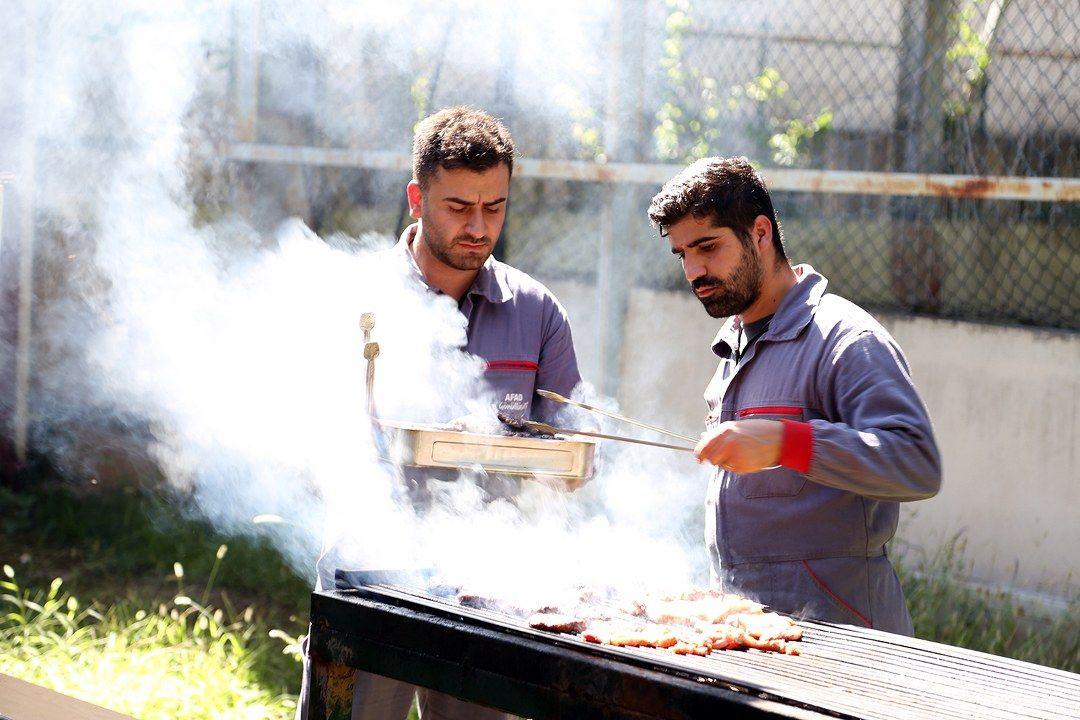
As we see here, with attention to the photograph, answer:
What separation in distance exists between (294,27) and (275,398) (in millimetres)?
2551

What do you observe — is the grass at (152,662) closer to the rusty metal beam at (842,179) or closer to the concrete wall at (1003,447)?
the rusty metal beam at (842,179)

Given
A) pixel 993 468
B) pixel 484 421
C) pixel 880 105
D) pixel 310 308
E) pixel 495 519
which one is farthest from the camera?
pixel 880 105

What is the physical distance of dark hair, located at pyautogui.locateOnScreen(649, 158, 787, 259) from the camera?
2.91m

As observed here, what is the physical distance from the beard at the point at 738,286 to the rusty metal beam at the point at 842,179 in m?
2.31

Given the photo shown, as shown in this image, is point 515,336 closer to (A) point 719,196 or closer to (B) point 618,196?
(A) point 719,196

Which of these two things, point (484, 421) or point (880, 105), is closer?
point (484, 421)

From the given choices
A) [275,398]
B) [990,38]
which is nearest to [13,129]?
[275,398]

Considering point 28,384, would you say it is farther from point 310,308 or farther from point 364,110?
point 310,308

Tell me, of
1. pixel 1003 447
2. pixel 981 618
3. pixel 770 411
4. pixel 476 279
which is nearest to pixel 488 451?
pixel 770 411

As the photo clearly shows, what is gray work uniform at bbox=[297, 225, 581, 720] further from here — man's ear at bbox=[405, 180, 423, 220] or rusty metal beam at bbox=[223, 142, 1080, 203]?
rusty metal beam at bbox=[223, 142, 1080, 203]

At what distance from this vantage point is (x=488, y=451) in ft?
8.93

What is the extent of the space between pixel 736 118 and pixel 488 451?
3.29 metres

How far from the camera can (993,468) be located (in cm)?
478

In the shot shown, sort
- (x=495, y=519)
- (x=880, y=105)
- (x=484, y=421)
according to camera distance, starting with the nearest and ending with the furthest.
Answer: (x=484, y=421) → (x=495, y=519) → (x=880, y=105)
